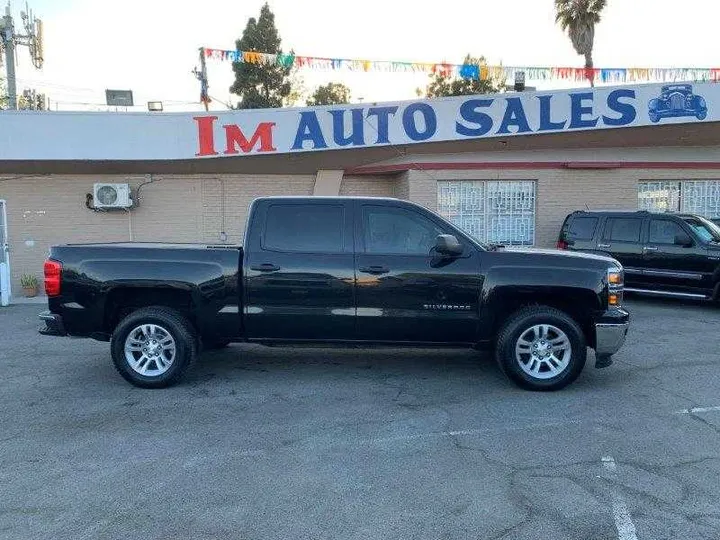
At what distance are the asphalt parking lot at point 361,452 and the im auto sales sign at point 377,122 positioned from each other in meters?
6.93

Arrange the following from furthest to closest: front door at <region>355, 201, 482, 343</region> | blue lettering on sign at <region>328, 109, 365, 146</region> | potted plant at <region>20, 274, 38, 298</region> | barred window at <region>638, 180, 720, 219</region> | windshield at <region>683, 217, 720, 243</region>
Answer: barred window at <region>638, 180, 720, 219</region> < potted plant at <region>20, 274, 38, 298</region> < blue lettering on sign at <region>328, 109, 365, 146</region> < windshield at <region>683, 217, 720, 243</region> < front door at <region>355, 201, 482, 343</region>

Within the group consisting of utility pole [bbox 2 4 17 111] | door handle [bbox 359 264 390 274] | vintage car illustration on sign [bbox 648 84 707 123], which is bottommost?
door handle [bbox 359 264 390 274]

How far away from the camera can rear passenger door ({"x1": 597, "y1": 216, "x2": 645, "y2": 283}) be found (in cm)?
1162

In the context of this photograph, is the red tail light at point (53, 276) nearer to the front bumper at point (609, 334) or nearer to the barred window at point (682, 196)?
the front bumper at point (609, 334)

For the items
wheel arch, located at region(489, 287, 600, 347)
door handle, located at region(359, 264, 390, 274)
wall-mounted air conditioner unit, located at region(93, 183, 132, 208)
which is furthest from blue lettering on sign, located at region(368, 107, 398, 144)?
wheel arch, located at region(489, 287, 600, 347)

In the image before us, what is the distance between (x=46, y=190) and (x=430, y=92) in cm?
3167

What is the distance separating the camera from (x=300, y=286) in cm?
618

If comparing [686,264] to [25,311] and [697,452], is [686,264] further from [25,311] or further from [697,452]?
[25,311]

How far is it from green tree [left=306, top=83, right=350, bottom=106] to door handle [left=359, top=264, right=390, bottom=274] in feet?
127

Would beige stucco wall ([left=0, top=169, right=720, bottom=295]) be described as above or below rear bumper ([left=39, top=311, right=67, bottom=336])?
above

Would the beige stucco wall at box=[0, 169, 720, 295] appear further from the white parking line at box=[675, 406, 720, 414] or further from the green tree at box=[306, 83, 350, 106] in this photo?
the green tree at box=[306, 83, 350, 106]

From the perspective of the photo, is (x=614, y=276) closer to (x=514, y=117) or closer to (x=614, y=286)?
(x=614, y=286)

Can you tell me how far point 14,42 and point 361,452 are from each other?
20235 millimetres

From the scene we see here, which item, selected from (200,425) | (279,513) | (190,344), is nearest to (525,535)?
(279,513)
